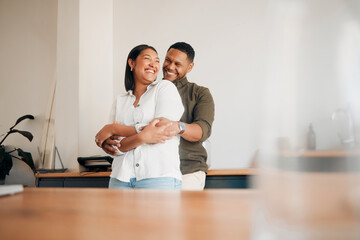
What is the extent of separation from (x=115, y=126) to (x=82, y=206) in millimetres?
1237

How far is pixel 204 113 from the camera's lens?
6.19 feet

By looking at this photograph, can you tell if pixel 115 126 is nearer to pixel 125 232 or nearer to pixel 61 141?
pixel 125 232

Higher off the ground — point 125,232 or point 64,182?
point 125,232

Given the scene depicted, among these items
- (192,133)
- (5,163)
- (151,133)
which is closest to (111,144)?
(151,133)

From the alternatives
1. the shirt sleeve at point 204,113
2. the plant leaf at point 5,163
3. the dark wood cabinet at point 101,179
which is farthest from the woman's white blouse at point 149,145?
the plant leaf at point 5,163

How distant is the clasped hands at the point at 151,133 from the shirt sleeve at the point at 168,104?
4 centimetres

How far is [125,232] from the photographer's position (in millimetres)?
273

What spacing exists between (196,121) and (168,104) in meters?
0.32

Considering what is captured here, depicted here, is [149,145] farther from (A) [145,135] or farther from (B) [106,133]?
(B) [106,133]

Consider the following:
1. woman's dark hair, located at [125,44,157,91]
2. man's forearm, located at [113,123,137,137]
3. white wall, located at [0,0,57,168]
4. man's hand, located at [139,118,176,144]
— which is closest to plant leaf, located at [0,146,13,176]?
white wall, located at [0,0,57,168]

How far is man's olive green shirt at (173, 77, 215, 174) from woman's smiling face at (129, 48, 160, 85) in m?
0.27

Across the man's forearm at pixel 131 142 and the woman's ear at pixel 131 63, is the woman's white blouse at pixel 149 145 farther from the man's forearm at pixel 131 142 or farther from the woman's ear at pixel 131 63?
the woman's ear at pixel 131 63

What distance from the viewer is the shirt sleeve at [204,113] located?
5.94 feet

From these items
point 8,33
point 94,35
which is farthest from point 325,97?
point 8,33
